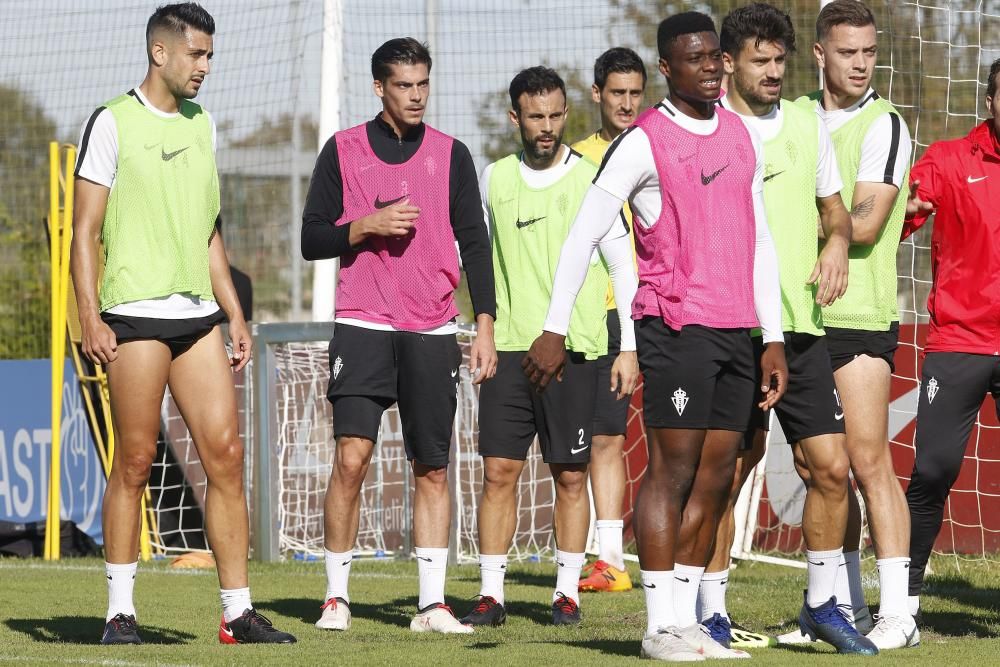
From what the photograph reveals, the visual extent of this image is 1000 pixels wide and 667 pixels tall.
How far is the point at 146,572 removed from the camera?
9.67m

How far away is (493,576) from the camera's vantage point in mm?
6977

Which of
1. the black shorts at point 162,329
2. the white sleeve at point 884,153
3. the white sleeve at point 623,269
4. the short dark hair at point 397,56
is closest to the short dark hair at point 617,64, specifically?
the white sleeve at point 623,269

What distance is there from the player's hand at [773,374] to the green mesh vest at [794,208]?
37cm

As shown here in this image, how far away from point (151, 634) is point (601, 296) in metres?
2.59

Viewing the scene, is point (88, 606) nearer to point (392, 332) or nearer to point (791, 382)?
point (392, 332)

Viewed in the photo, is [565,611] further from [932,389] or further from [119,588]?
[119,588]

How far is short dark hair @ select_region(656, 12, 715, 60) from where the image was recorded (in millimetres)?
5270

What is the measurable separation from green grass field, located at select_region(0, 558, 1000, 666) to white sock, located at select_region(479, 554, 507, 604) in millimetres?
145

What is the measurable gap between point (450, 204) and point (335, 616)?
1.81 m

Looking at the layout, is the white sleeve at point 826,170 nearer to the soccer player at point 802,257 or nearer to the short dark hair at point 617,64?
the soccer player at point 802,257

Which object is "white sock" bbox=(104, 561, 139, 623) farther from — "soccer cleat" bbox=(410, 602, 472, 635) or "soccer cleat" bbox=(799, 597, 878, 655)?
"soccer cleat" bbox=(799, 597, 878, 655)

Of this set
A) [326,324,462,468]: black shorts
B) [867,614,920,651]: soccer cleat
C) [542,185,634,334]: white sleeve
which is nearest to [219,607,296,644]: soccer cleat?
[326,324,462,468]: black shorts

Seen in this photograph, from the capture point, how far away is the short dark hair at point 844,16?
609cm

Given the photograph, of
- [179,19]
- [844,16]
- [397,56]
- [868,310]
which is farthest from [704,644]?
[179,19]
